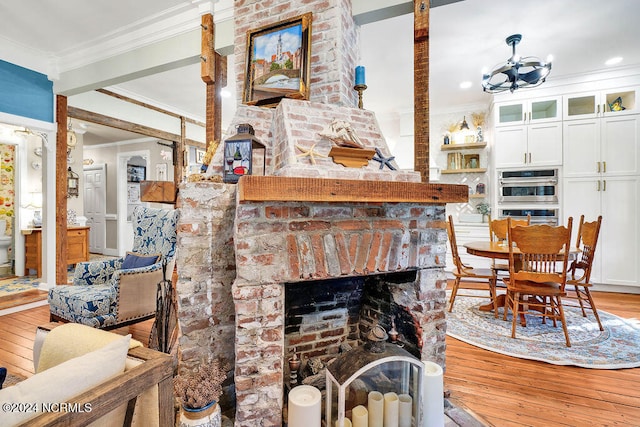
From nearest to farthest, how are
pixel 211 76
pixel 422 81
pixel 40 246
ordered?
pixel 422 81
pixel 211 76
pixel 40 246

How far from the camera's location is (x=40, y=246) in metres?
4.68

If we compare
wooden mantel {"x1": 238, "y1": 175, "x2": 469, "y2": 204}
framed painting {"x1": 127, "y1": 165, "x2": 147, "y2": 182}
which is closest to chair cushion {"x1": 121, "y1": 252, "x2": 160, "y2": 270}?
wooden mantel {"x1": 238, "y1": 175, "x2": 469, "y2": 204}

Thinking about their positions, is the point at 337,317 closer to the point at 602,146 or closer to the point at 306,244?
the point at 306,244

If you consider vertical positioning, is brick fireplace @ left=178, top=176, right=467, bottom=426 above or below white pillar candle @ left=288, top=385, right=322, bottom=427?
above

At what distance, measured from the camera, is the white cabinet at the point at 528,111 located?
433 centimetres

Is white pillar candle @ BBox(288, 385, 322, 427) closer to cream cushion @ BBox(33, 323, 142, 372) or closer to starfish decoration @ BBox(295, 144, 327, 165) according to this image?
cream cushion @ BBox(33, 323, 142, 372)

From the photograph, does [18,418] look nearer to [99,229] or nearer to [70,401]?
[70,401]

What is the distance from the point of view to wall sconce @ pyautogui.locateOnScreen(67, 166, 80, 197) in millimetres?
Result: 5578

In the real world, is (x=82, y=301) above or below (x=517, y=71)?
below

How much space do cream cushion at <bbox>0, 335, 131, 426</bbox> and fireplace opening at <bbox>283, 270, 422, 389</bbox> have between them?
37.3 inches

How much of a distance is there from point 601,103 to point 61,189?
282 inches

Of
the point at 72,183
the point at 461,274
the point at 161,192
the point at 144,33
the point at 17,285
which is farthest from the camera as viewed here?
the point at 72,183

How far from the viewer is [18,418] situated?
660 millimetres

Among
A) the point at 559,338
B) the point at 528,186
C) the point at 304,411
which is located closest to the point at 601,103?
the point at 528,186
